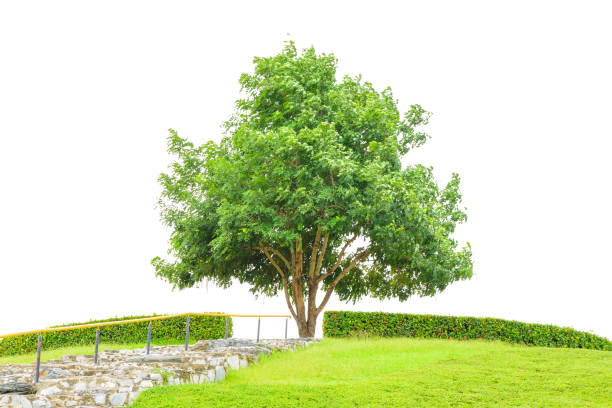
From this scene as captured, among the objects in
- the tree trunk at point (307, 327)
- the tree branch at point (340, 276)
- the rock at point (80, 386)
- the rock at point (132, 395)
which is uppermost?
the tree branch at point (340, 276)

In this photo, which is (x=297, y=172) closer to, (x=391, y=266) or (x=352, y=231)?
(x=352, y=231)

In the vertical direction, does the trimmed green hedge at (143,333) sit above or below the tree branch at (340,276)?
below

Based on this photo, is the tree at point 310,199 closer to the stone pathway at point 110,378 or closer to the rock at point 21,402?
the stone pathway at point 110,378

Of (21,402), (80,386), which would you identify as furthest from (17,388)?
(80,386)

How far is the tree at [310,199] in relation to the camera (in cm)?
1623

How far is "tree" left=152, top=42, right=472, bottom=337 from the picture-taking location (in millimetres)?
16234

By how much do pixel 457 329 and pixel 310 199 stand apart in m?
8.18

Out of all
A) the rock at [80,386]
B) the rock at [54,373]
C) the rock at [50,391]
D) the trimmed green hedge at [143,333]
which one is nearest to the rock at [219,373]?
the rock at [80,386]

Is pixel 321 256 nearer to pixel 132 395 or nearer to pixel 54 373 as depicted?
pixel 54 373

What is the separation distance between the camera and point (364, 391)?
960 cm

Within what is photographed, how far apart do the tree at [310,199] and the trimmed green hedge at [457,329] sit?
1008mm

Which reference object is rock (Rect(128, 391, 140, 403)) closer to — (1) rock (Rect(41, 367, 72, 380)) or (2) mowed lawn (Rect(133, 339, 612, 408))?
(2) mowed lawn (Rect(133, 339, 612, 408))

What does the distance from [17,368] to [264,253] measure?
9.59 metres

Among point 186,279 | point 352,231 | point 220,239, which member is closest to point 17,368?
point 220,239
